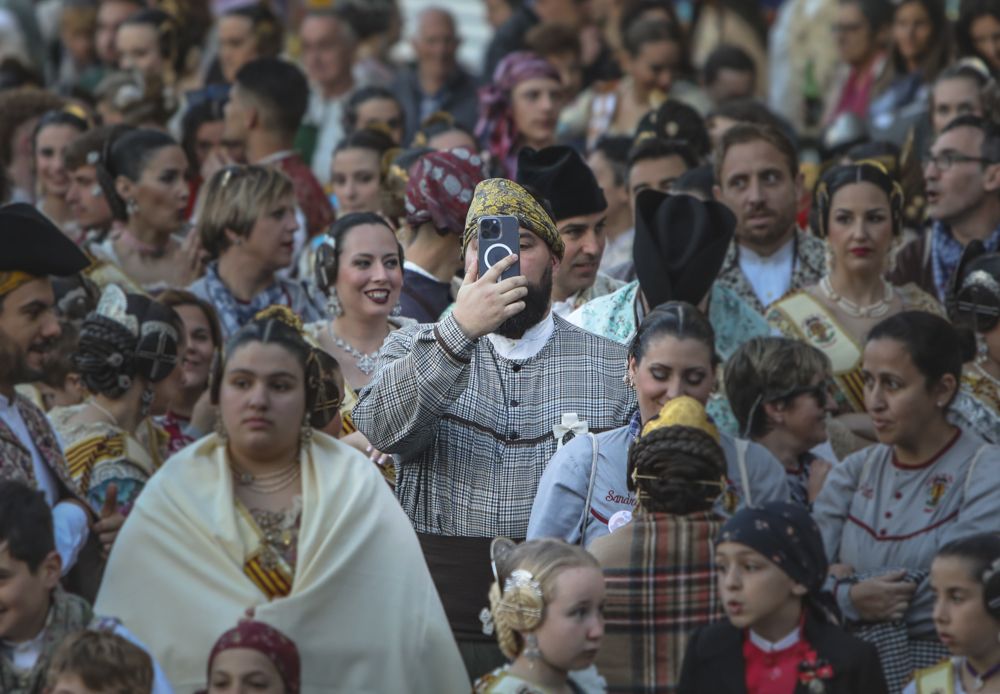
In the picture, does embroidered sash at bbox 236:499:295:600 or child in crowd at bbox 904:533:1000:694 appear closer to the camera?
embroidered sash at bbox 236:499:295:600

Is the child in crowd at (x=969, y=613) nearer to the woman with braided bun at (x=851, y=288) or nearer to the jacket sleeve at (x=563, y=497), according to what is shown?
the jacket sleeve at (x=563, y=497)

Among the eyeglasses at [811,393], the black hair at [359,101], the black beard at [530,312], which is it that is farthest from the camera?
the black hair at [359,101]

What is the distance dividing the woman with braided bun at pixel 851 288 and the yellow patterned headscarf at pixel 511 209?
2.22 m

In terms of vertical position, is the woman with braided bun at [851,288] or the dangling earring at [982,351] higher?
the woman with braided bun at [851,288]

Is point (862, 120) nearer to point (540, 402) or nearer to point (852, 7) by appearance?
point (852, 7)

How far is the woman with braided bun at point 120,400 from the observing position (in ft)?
26.2

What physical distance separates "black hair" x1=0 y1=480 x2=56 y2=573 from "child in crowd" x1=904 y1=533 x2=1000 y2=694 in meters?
2.68

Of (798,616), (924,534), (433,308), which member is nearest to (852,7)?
(433,308)

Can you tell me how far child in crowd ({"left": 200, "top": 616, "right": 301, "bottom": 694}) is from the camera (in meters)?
5.99

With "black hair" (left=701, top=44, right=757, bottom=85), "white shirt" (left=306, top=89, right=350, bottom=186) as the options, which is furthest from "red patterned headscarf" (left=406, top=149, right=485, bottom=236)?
"black hair" (left=701, top=44, right=757, bottom=85)

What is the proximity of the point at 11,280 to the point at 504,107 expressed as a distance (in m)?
5.29

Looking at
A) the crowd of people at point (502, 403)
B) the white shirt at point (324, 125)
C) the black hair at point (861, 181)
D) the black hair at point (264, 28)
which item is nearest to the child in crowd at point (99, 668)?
the crowd of people at point (502, 403)

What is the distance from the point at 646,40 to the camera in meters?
13.1

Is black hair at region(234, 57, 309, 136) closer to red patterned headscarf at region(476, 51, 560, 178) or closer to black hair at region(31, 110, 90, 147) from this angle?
black hair at region(31, 110, 90, 147)
